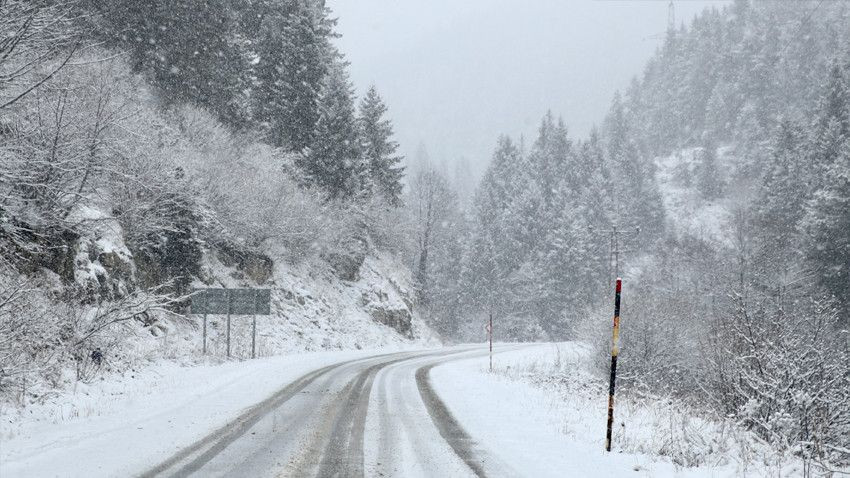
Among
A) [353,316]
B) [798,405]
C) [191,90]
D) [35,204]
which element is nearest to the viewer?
[798,405]

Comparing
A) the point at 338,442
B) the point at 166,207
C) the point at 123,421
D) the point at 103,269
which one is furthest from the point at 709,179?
the point at 123,421

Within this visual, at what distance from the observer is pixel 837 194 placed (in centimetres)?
3250

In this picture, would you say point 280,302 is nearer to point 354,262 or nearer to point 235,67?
point 354,262

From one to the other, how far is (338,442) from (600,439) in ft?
11.9

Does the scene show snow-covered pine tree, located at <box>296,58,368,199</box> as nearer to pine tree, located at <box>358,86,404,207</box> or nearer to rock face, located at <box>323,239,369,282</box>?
rock face, located at <box>323,239,369,282</box>

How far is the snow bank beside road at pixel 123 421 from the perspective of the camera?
530cm

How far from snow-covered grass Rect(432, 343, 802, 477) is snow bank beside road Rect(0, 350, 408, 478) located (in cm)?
385

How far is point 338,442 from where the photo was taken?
6.50m

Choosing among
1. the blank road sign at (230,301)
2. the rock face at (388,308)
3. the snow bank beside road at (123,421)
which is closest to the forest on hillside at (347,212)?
the snow bank beside road at (123,421)

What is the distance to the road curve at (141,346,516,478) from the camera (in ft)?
17.5

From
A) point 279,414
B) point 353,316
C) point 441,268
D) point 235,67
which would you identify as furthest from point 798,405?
point 441,268

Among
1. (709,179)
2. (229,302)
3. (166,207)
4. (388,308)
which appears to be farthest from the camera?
(709,179)

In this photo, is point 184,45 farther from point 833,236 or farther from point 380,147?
point 833,236

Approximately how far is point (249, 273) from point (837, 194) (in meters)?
35.1
